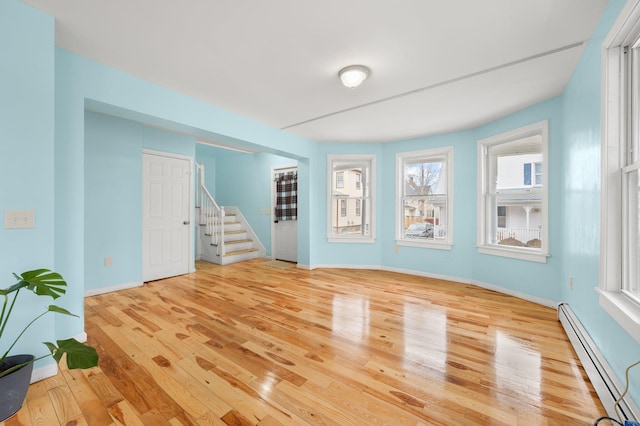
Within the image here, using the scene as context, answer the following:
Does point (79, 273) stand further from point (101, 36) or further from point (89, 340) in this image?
point (101, 36)

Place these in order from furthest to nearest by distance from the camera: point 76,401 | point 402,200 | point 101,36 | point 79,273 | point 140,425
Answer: point 402,200
point 79,273
point 101,36
point 76,401
point 140,425

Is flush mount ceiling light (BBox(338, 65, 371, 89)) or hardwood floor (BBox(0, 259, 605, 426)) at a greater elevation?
flush mount ceiling light (BBox(338, 65, 371, 89))

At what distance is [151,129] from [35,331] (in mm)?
3384

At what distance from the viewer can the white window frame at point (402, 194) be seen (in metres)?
4.43

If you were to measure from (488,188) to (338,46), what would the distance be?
3.05 meters

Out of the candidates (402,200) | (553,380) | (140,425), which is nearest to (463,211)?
(402,200)

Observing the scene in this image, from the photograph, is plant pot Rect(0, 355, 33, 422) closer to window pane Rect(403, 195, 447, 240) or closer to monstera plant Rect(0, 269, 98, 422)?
monstera plant Rect(0, 269, 98, 422)

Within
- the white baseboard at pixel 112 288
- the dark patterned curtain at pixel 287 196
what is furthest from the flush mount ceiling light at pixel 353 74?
the white baseboard at pixel 112 288

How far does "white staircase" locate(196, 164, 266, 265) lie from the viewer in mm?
5801

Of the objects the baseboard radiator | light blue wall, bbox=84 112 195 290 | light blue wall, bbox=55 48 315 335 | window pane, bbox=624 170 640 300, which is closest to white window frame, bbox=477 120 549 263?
the baseboard radiator

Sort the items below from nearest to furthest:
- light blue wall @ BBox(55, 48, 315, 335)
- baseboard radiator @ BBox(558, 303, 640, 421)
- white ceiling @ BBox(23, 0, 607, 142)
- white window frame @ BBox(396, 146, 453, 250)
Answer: baseboard radiator @ BBox(558, 303, 640, 421), white ceiling @ BBox(23, 0, 607, 142), light blue wall @ BBox(55, 48, 315, 335), white window frame @ BBox(396, 146, 453, 250)

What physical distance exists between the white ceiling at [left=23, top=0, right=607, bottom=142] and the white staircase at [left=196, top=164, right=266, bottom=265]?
3.24 m

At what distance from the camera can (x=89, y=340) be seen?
2.38 meters

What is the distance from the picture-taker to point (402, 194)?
4.95 m
